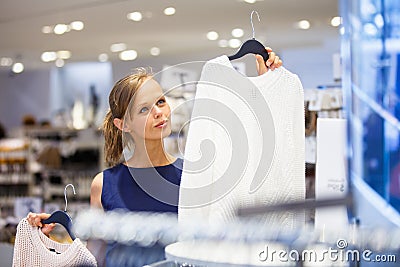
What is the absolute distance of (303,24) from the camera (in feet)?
10.1

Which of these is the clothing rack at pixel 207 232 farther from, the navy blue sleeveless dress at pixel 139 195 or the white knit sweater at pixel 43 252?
the white knit sweater at pixel 43 252

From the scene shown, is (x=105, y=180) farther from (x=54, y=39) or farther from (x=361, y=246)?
(x=54, y=39)

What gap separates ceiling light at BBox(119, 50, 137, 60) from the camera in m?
3.07

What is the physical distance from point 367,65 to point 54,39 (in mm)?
1599

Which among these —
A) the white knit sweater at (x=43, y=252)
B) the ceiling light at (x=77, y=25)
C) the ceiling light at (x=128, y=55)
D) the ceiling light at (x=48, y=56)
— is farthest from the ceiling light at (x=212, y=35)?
the ceiling light at (x=48, y=56)

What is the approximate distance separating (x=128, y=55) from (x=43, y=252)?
2.90ft

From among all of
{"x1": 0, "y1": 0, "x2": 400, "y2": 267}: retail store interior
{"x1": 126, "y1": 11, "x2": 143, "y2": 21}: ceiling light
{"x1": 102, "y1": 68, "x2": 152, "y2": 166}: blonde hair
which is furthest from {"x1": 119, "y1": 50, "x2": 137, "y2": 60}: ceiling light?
{"x1": 102, "y1": 68, "x2": 152, "y2": 166}: blonde hair

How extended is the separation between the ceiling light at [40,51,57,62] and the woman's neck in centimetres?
181

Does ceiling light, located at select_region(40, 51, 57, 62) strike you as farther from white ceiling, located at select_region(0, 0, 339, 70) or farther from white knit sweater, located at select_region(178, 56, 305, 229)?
white knit sweater, located at select_region(178, 56, 305, 229)

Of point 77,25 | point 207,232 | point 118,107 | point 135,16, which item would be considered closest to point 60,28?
point 77,25

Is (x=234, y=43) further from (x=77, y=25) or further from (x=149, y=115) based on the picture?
(x=77, y=25)

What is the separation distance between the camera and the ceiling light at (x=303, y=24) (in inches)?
121

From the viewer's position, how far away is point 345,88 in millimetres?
2898

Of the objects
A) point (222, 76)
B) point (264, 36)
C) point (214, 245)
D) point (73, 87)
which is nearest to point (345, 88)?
point (264, 36)
